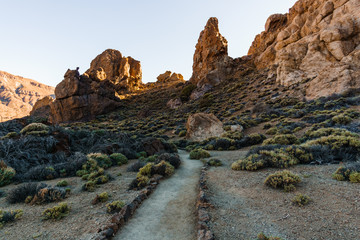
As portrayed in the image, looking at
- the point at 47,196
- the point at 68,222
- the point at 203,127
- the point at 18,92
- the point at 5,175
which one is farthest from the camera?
the point at 18,92

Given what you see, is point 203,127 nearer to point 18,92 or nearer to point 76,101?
point 76,101

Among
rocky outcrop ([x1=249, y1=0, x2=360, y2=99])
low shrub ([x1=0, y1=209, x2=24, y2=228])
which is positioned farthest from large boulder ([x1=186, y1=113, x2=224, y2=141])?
low shrub ([x1=0, y1=209, x2=24, y2=228])

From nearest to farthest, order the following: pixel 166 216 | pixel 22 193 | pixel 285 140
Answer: pixel 166 216
pixel 22 193
pixel 285 140

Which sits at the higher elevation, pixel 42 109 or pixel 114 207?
pixel 42 109

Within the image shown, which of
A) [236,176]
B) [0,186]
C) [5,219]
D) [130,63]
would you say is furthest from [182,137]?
[130,63]

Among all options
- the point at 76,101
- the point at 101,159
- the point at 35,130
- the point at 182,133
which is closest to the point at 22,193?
the point at 101,159

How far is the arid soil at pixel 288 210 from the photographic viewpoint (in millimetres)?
3660

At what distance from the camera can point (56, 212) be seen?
4.91 m

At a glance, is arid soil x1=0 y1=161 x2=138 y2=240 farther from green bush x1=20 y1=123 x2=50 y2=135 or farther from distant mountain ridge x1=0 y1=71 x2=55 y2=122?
distant mountain ridge x1=0 y1=71 x2=55 y2=122

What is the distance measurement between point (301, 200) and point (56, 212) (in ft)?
23.3

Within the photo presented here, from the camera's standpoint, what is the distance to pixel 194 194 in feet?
21.6

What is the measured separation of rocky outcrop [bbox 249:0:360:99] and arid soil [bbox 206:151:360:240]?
22.4m

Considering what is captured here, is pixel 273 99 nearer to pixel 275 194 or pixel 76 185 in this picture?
pixel 275 194

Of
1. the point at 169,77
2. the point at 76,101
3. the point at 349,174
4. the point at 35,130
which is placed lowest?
the point at 349,174
